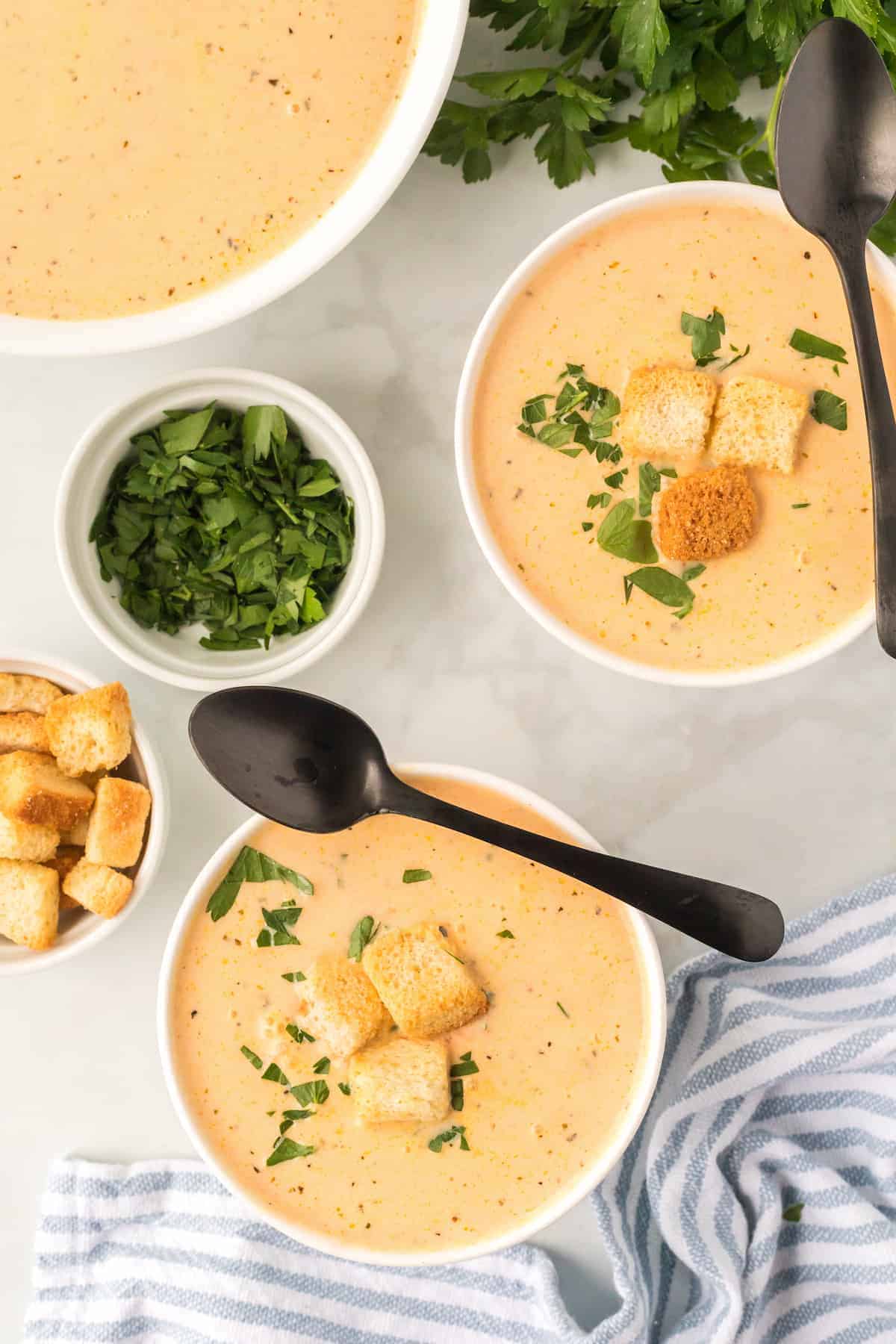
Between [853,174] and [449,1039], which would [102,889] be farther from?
[853,174]

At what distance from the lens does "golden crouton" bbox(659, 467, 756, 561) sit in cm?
146

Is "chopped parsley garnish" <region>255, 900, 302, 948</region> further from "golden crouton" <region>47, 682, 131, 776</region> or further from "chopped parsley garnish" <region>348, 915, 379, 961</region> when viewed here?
"golden crouton" <region>47, 682, 131, 776</region>

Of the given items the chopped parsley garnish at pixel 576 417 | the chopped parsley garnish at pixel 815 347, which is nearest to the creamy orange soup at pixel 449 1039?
the chopped parsley garnish at pixel 576 417

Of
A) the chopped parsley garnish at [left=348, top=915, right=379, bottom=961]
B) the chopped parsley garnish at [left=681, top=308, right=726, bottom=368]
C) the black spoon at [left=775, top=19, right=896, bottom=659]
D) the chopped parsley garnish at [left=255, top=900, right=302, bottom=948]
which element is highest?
the black spoon at [left=775, top=19, right=896, bottom=659]

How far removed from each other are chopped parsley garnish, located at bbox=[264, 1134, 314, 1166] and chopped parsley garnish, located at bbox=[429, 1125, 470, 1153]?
6.3 inches

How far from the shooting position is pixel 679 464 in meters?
1.52

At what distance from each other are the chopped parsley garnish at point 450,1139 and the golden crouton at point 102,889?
0.52 metres

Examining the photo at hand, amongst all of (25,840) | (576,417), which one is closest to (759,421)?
(576,417)

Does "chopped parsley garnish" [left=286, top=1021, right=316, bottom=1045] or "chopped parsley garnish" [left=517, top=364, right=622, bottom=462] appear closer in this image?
"chopped parsley garnish" [left=517, top=364, right=622, bottom=462]

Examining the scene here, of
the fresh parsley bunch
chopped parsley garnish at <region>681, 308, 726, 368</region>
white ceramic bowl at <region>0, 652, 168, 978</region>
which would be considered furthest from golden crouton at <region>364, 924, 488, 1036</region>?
the fresh parsley bunch

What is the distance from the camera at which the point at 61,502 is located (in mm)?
1655

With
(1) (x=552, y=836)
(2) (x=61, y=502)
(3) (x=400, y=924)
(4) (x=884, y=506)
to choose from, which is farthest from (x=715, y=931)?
(2) (x=61, y=502)

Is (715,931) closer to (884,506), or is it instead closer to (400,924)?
(400,924)

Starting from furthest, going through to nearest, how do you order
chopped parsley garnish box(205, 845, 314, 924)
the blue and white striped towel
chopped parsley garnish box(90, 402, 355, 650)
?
the blue and white striped towel, chopped parsley garnish box(90, 402, 355, 650), chopped parsley garnish box(205, 845, 314, 924)
